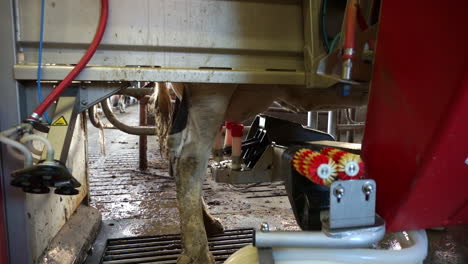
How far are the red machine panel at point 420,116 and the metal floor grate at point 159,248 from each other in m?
1.17

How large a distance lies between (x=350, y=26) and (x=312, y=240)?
55 cm

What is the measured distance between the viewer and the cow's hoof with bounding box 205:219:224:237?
2.15m

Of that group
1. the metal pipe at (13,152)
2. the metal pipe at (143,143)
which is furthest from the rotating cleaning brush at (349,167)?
the metal pipe at (143,143)

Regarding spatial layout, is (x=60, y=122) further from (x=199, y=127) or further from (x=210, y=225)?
(x=210, y=225)

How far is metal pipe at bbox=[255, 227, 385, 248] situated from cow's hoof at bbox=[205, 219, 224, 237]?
56.8 inches

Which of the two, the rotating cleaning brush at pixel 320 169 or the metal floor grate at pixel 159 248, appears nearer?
the rotating cleaning brush at pixel 320 169

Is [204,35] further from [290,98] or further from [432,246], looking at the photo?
[432,246]

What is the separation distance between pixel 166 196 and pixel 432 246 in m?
1.93

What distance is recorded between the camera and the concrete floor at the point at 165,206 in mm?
2039

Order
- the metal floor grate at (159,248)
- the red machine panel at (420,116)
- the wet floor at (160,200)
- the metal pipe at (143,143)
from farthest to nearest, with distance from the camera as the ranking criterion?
the metal pipe at (143,143) < the wet floor at (160,200) < the metal floor grate at (159,248) < the red machine panel at (420,116)

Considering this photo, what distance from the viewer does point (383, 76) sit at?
0.80 m

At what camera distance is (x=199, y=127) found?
4.94 ft

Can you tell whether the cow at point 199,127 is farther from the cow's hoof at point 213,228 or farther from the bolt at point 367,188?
the bolt at point 367,188

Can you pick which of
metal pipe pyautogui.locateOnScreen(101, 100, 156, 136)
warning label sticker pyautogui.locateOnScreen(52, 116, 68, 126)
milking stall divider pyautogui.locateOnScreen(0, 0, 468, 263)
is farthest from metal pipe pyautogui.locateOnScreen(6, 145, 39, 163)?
metal pipe pyautogui.locateOnScreen(101, 100, 156, 136)
